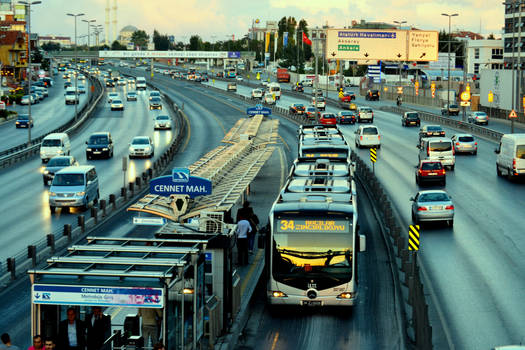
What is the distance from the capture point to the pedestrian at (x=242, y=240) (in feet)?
88.2

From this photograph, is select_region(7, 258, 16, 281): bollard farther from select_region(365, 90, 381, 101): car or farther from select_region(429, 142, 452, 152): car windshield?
select_region(365, 90, 381, 101): car

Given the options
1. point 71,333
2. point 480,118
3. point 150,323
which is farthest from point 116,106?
point 71,333

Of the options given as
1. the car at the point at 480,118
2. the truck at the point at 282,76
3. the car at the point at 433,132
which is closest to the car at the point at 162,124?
the car at the point at 433,132

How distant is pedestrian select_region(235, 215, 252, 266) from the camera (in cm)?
2688

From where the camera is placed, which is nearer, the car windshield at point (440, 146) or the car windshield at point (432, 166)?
the car windshield at point (432, 166)

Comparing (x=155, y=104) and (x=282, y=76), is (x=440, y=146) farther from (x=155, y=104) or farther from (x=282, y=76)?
(x=282, y=76)

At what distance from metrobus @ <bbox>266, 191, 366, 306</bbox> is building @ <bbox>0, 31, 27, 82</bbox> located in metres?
132

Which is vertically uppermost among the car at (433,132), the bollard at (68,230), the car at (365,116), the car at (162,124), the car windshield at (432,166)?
the car at (365,116)

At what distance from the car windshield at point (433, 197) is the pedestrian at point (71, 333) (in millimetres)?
22102

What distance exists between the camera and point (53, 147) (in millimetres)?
59500

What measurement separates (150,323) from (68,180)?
27.5 m

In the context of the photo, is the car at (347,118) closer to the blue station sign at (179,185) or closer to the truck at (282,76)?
the blue station sign at (179,185)

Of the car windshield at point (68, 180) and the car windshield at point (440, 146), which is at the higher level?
the car windshield at point (440, 146)

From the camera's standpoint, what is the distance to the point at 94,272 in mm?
13477
